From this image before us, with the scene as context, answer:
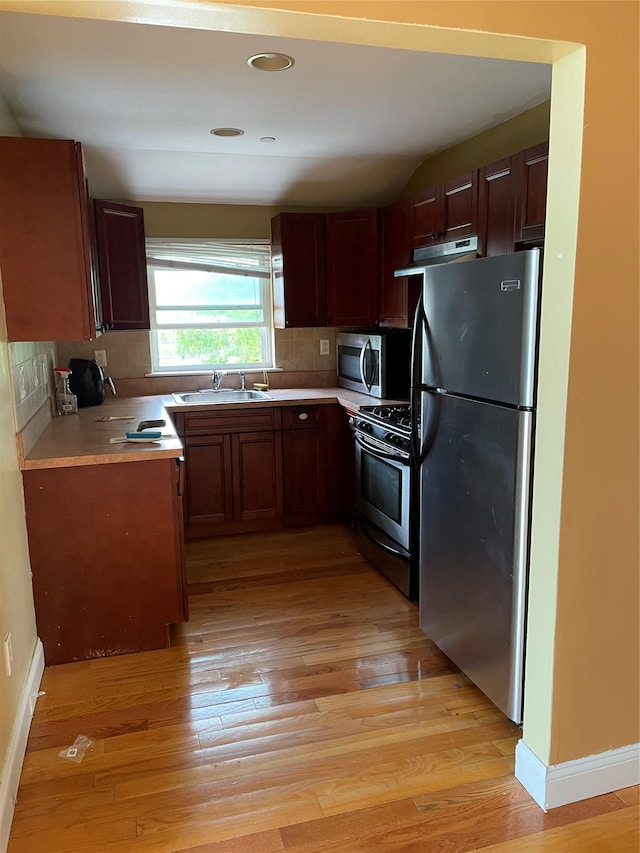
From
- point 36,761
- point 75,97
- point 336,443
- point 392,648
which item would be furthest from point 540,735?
point 75,97

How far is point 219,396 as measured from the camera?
437 cm

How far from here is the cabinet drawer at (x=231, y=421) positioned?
155 inches

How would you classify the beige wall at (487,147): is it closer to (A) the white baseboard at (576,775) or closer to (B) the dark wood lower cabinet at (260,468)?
(B) the dark wood lower cabinet at (260,468)

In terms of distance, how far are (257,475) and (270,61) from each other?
8.11ft

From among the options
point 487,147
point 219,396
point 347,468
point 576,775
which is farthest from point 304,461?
point 576,775

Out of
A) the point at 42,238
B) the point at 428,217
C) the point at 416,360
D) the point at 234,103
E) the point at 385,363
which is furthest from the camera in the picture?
the point at 385,363

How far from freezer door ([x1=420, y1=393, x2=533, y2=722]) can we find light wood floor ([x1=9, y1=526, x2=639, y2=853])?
0.69 ft

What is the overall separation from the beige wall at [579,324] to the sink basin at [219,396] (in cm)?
266

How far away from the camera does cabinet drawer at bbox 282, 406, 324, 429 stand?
4113 millimetres

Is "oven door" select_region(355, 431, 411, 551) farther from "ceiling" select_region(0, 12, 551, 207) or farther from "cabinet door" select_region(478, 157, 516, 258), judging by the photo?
"ceiling" select_region(0, 12, 551, 207)

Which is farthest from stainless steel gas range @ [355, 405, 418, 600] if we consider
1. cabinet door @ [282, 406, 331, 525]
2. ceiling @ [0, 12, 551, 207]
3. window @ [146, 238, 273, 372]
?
ceiling @ [0, 12, 551, 207]

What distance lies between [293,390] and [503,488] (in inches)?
104

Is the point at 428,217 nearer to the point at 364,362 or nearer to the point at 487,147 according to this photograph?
the point at 487,147

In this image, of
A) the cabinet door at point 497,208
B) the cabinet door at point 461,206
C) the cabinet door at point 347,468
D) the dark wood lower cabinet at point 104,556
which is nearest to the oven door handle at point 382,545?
the cabinet door at point 347,468
